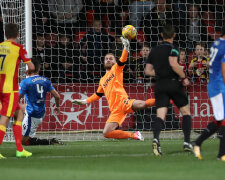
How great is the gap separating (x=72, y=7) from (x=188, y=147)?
844 centimetres

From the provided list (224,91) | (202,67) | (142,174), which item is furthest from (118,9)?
(142,174)

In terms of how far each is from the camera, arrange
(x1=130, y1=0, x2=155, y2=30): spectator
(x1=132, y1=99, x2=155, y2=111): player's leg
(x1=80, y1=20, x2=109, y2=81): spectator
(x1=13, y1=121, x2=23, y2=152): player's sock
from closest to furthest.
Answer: (x1=13, y1=121, x2=23, y2=152): player's sock, (x1=132, y1=99, x2=155, y2=111): player's leg, (x1=80, y1=20, x2=109, y2=81): spectator, (x1=130, y1=0, x2=155, y2=30): spectator

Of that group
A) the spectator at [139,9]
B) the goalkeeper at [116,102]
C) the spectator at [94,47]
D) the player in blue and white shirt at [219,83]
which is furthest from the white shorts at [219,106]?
the spectator at [139,9]

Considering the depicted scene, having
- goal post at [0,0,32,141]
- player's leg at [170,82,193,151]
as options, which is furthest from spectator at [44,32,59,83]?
player's leg at [170,82,193,151]

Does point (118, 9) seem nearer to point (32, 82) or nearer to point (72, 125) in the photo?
point (72, 125)

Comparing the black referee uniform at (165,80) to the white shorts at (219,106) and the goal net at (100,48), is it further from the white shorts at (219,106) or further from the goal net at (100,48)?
the goal net at (100,48)

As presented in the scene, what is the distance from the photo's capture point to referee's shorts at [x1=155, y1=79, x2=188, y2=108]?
8.39 metres

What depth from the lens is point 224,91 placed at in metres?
7.49

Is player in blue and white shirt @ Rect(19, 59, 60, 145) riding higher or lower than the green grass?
higher

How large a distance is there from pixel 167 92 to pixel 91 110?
573cm

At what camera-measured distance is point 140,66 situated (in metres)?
14.5

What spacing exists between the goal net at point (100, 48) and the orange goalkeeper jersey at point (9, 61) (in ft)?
15.3

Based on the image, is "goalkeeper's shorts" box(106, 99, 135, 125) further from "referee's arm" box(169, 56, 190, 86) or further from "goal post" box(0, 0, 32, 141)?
"referee's arm" box(169, 56, 190, 86)

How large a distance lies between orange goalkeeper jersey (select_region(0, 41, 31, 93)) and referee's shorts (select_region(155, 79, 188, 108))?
190cm
